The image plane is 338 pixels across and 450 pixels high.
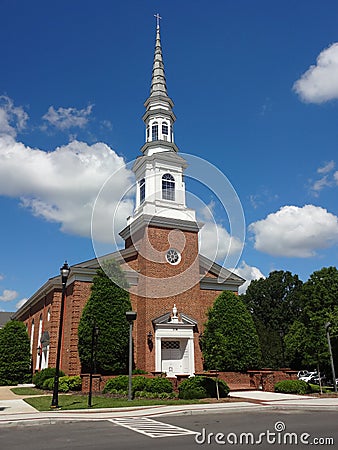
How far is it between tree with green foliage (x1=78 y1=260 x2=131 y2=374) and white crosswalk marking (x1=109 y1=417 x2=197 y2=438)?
11.3 metres

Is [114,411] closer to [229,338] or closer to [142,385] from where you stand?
[142,385]

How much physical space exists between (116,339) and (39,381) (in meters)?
5.99

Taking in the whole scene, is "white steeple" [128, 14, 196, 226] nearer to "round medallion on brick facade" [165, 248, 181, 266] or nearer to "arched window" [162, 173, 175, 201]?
"arched window" [162, 173, 175, 201]

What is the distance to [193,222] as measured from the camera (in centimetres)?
2994

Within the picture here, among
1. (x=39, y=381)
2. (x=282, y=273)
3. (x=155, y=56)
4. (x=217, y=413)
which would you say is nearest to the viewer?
(x=217, y=413)

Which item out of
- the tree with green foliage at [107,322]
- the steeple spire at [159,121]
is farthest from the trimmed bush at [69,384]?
the steeple spire at [159,121]

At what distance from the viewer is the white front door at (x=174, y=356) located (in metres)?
26.9

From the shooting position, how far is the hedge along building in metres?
26.7

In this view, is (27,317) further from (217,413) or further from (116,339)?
(217,413)

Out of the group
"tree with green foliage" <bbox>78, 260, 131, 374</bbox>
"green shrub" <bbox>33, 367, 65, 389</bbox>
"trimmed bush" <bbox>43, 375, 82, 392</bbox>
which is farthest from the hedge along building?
"trimmed bush" <bbox>43, 375, 82, 392</bbox>

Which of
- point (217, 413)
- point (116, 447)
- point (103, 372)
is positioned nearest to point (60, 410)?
point (217, 413)

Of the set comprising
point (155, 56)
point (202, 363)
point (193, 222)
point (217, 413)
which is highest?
point (155, 56)

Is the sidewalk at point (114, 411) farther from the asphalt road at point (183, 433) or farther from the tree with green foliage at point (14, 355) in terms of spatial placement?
the tree with green foliage at point (14, 355)

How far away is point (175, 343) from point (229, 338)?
3.60m
